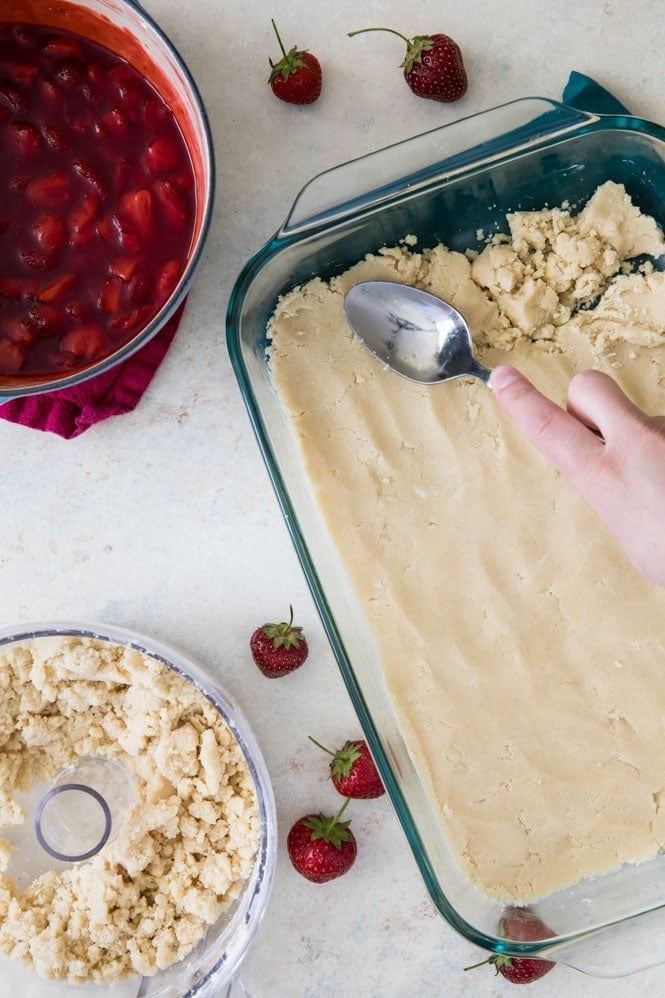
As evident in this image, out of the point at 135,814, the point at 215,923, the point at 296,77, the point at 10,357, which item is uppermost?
the point at 296,77

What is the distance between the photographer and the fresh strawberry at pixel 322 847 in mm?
1443

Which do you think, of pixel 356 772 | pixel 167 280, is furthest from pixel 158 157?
pixel 356 772

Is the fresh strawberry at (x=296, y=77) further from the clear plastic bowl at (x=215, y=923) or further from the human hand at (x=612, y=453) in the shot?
the clear plastic bowl at (x=215, y=923)

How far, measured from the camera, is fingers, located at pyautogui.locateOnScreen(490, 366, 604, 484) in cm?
115

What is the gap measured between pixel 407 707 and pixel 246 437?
48 centimetres

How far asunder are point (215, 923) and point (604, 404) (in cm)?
101

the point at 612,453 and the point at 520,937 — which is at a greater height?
the point at 612,453

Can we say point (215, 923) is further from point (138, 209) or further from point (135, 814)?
point (138, 209)

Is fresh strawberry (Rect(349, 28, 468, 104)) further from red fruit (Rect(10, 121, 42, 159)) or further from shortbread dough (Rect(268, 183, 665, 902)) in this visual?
red fruit (Rect(10, 121, 42, 159))

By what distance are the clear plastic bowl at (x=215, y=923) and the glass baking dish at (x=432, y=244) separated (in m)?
0.21

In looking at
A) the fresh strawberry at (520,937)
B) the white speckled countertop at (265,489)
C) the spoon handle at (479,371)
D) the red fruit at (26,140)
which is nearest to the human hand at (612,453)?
the spoon handle at (479,371)

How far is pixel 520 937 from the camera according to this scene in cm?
137

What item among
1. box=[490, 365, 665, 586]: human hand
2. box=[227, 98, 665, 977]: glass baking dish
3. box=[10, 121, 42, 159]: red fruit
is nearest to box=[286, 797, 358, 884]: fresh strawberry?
box=[227, 98, 665, 977]: glass baking dish

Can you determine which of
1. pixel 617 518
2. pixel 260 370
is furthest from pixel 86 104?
pixel 617 518
